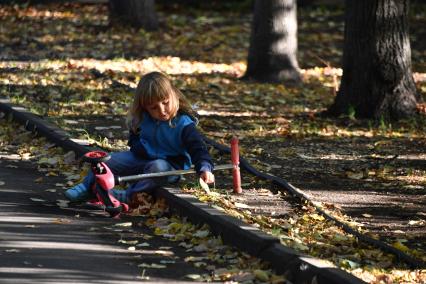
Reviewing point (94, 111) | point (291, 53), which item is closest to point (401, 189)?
point (94, 111)

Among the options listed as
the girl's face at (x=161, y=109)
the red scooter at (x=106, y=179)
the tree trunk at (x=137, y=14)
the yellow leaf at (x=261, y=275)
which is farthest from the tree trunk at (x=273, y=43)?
the yellow leaf at (x=261, y=275)

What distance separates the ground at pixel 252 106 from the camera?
307 inches

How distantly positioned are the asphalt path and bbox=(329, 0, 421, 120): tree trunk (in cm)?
434

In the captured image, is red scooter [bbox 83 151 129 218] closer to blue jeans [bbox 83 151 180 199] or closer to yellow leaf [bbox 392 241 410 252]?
blue jeans [bbox 83 151 180 199]

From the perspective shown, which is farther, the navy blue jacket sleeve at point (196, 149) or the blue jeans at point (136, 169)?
the blue jeans at point (136, 169)

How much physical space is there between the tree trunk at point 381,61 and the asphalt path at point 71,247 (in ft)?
14.2

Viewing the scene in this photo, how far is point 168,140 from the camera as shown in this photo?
8.12m

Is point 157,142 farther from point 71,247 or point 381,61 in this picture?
point 381,61

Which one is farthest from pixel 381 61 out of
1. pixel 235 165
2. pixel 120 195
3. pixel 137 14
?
pixel 137 14

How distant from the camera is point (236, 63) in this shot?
1653 centimetres

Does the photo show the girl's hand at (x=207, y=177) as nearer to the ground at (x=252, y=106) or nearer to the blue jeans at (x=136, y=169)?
the ground at (x=252, y=106)

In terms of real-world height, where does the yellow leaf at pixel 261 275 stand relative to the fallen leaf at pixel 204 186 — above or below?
below

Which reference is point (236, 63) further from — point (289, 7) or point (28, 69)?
point (28, 69)

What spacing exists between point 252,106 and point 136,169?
480cm
